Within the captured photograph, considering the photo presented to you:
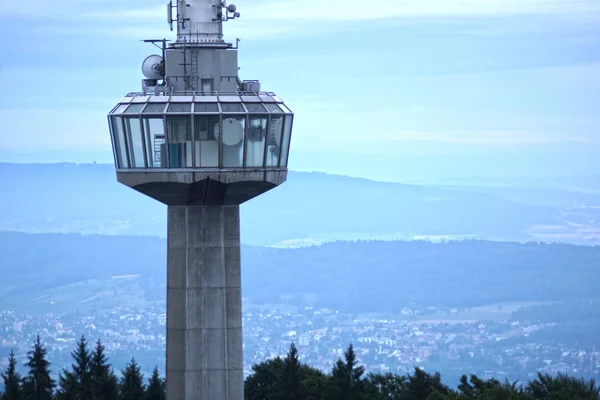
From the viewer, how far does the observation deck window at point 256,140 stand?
43562mm

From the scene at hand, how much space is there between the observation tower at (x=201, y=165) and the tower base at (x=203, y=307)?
0.11 ft

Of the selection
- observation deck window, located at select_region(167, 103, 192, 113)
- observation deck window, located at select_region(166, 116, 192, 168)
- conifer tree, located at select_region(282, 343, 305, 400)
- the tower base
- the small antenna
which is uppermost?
the small antenna

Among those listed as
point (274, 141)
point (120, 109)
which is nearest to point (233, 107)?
point (274, 141)

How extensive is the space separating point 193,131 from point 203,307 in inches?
246

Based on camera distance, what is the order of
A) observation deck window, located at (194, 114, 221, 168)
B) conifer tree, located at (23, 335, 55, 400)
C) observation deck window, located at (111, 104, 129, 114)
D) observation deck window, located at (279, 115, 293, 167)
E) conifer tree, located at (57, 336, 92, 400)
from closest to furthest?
1. observation deck window, located at (194, 114, 221, 168)
2. observation deck window, located at (111, 104, 129, 114)
3. observation deck window, located at (279, 115, 293, 167)
4. conifer tree, located at (57, 336, 92, 400)
5. conifer tree, located at (23, 335, 55, 400)

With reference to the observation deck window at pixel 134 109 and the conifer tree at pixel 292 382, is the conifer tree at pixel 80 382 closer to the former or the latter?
the conifer tree at pixel 292 382

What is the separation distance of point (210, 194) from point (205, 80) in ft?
12.5

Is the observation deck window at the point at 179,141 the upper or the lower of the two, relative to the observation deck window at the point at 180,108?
lower

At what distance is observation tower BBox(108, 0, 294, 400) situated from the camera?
142 feet

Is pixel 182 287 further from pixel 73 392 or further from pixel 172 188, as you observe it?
pixel 73 392

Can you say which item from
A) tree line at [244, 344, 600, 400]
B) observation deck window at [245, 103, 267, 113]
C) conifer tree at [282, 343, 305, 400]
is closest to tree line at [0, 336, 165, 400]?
conifer tree at [282, 343, 305, 400]

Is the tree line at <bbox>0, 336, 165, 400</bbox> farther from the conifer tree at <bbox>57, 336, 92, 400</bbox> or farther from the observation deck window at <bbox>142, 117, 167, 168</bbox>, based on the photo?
the observation deck window at <bbox>142, 117, 167, 168</bbox>

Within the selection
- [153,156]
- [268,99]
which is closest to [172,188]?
[153,156]

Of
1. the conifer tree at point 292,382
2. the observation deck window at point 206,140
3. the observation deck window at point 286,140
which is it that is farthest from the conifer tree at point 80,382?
the observation deck window at point 206,140
